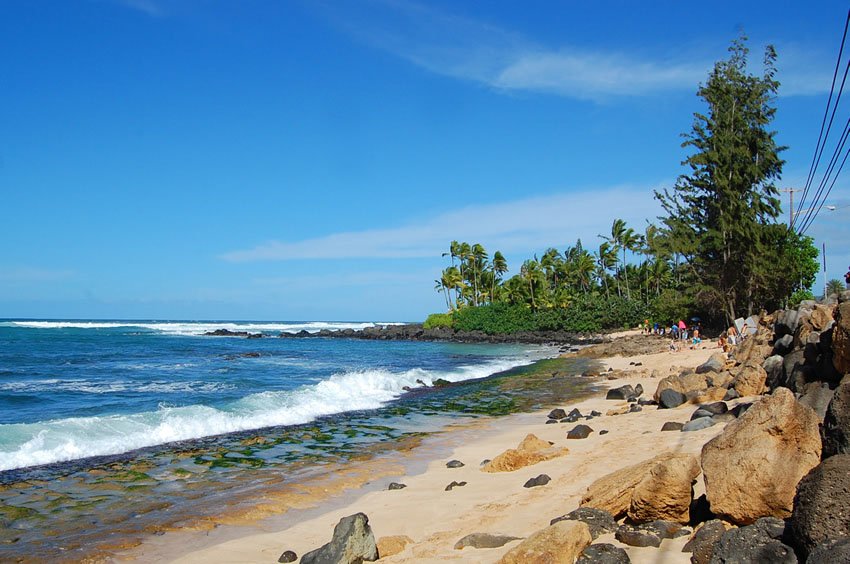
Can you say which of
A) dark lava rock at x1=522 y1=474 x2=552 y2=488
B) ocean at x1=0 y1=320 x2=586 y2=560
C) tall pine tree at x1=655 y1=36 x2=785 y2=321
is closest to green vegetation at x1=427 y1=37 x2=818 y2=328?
tall pine tree at x1=655 y1=36 x2=785 y2=321

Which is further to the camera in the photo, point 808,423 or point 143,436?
point 143,436

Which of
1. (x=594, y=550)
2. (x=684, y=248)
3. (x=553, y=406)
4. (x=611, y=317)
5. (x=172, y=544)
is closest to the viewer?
(x=594, y=550)

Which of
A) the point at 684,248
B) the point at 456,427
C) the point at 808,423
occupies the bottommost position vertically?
the point at 456,427

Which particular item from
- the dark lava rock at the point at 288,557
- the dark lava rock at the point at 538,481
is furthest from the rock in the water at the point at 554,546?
the dark lava rock at the point at 538,481

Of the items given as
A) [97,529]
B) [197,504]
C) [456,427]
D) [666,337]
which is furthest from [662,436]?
[666,337]

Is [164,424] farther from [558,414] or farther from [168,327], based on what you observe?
[168,327]

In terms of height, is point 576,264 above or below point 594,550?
above

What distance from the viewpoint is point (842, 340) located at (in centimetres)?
949

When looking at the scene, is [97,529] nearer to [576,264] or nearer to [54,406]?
[54,406]

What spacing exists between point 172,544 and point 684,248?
128 feet

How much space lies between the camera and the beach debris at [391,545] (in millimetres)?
7122

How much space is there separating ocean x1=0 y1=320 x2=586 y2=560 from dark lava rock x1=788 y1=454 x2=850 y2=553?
25.4 ft

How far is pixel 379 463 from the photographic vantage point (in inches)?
500

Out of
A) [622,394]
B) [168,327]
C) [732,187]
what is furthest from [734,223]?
[168,327]
